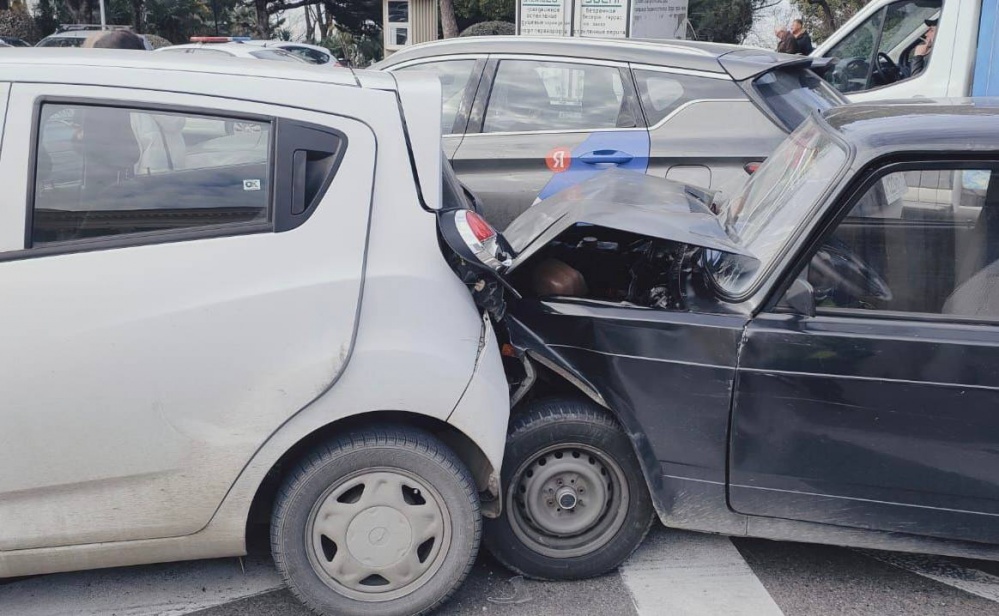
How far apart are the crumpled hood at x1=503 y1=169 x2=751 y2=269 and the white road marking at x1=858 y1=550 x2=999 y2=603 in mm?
1404

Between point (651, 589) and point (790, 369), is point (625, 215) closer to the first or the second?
point (790, 369)

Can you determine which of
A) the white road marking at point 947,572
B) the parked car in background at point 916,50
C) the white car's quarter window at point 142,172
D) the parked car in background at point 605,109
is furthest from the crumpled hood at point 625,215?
the parked car in background at point 916,50

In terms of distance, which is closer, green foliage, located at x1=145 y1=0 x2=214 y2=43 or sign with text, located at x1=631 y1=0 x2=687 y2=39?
sign with text, located at x1=631 y1=0 x2=687 y2=39

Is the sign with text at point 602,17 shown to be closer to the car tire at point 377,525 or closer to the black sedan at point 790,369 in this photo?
the black sedan at point 790,369

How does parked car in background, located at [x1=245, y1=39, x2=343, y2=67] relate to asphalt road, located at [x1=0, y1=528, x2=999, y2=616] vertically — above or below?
above

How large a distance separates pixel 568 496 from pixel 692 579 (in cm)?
57

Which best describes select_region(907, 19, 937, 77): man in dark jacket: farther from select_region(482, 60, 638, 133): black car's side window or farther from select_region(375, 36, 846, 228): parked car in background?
select_region(482, 60, 638, 133): black car's side window

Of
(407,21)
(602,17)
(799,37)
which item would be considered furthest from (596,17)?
(407,21)

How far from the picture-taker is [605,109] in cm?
602

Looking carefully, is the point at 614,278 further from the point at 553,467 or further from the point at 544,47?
the point at 544,47

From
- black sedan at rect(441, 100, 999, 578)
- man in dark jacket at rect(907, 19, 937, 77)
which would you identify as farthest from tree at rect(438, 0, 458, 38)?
black sedan at rect(441, 100, 999, 578)

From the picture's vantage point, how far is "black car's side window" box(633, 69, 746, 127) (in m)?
5.80

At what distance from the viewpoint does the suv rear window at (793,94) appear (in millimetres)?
5766

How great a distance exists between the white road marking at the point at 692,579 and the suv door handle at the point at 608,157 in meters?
2.67
